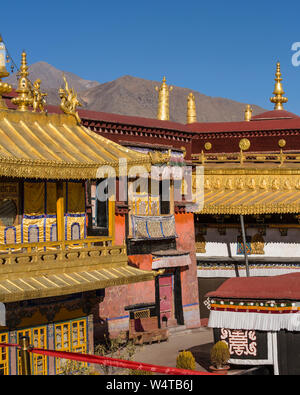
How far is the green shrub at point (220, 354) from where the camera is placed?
15.7 metres

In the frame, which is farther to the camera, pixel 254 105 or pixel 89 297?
pixel 254 105

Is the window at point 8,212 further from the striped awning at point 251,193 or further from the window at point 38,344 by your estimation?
the striped awning at point 251,193

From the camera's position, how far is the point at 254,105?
473 ft

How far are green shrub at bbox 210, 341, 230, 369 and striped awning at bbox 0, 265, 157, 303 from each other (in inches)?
85.5

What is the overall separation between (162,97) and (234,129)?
168 inches

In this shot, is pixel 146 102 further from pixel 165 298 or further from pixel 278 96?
pixel 165 298

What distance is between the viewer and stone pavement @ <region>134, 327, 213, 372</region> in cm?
1968

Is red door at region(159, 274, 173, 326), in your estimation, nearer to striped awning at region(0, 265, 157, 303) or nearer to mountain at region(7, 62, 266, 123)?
striped awning at region(0, 265, 157, 303)

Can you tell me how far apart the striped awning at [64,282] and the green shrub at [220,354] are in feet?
7.13

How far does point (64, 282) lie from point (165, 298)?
38.0 ft

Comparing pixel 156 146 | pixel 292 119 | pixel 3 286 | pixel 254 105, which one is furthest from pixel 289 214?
pixel 254 105

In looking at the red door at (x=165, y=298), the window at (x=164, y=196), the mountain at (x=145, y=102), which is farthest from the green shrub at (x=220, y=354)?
the mountain at (x=145, y=102)

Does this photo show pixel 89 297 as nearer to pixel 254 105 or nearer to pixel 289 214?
pixel 289 214

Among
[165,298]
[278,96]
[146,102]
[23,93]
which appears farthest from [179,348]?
[146,102]
